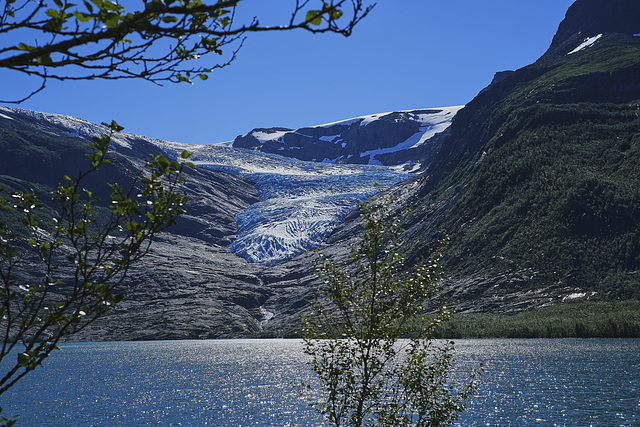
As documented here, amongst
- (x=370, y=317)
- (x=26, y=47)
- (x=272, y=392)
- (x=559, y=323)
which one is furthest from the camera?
(x=559, y=323)

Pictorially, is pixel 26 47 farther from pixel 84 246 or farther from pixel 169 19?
pixel 84 246

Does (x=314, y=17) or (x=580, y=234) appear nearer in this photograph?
(x=314, y=17)

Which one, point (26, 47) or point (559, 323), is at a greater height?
point (26, 47)

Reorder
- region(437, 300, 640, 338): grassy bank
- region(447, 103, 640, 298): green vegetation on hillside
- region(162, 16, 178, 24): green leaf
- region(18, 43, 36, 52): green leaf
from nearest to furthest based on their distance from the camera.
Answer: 1. region(18, 43, 36, 52): green leaf
2. region(162, 16, 178, 24): green leaf
3. region(437, 300, 640, 338): grassy bank
4. region(447, 103, 640, 298): green vegetation on hillside

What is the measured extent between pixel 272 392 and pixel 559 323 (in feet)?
278

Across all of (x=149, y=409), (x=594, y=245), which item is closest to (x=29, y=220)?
(x=149, y=409)

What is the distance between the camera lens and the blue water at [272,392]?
4584 cm

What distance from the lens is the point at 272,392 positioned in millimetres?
62594

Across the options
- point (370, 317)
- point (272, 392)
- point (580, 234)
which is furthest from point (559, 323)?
point (370, 317)

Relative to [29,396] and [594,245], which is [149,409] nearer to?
[29,396]

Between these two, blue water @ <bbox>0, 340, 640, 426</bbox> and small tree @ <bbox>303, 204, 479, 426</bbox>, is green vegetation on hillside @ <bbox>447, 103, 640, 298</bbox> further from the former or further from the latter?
small tree @ <bbox>303, 204, 479, 426</bbox>

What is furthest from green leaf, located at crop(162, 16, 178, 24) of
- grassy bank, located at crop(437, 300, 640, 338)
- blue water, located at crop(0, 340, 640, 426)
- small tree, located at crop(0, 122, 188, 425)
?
grassy bank, located at crop(437, 300, 640, 338)

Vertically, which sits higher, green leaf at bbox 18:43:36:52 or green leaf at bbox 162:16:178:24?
Result: green leaf at bbox 162:16:178:24

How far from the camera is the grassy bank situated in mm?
112625
